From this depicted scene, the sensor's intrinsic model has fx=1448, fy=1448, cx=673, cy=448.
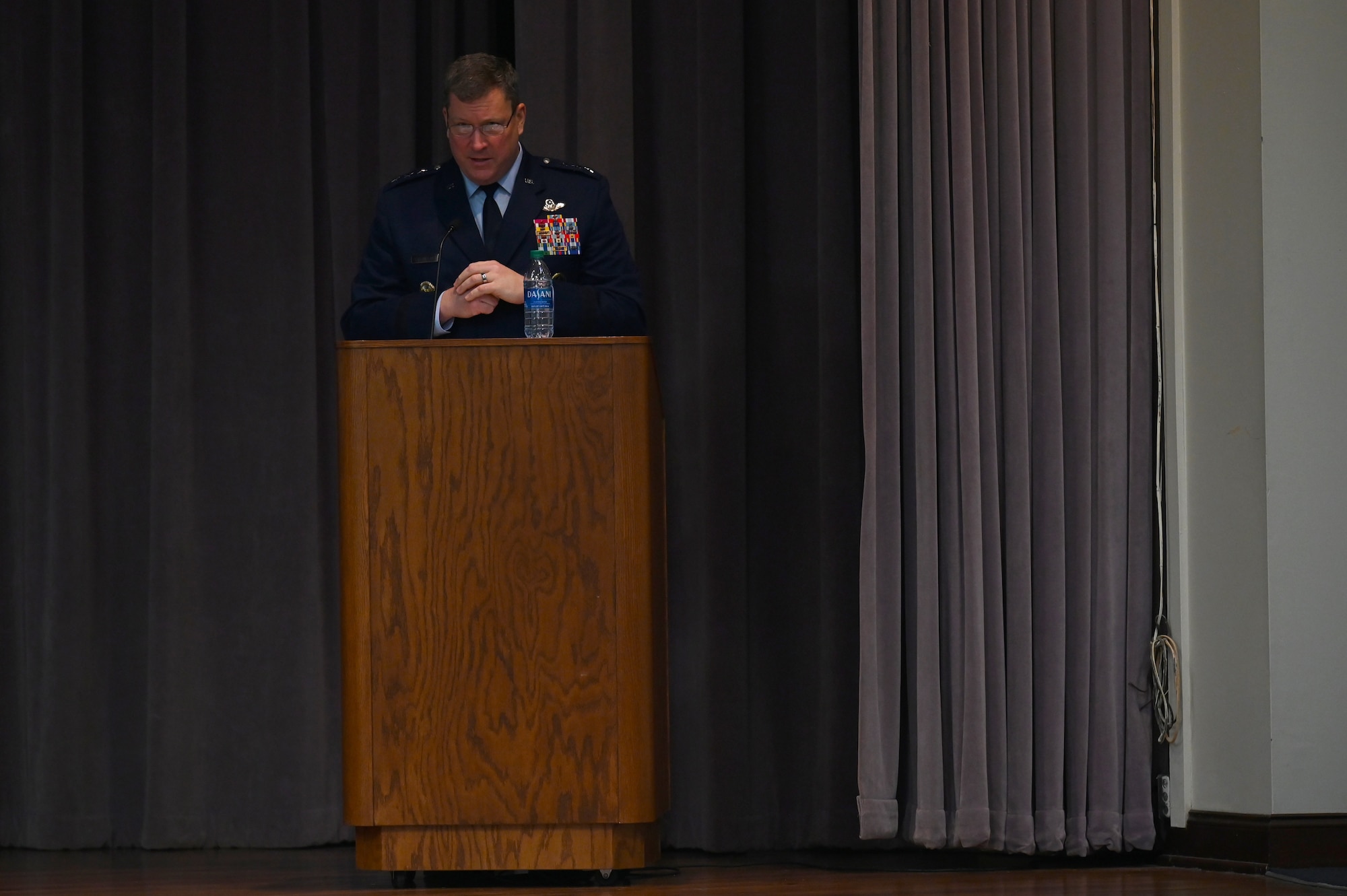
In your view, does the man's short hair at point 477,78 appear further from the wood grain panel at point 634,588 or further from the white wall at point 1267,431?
the white wall at point 1267,431

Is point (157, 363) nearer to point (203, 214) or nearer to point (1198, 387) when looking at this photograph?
point (203, 214)

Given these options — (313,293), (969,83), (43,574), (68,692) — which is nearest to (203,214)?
(313,293)

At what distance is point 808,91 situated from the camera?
3.63 metres

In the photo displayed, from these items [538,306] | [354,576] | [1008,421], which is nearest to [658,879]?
[354,576]

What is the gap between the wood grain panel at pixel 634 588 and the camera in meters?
2.54

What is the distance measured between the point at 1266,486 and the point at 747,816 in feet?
4.62

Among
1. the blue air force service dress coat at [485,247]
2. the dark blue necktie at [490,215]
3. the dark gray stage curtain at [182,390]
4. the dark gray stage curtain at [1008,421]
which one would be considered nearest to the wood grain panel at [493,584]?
the blue air force service dress coat at [485,247]

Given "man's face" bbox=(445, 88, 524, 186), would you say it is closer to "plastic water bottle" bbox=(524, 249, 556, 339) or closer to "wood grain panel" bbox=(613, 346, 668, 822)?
"plastic water bottle" bbox=(524, 249, 556, 339)

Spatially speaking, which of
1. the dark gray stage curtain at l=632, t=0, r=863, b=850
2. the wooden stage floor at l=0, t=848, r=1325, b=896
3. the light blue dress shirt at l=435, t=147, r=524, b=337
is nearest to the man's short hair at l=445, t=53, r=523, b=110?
the light blue dress shirt at l=435, t=147, r=524, b=337

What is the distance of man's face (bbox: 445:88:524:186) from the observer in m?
2.81

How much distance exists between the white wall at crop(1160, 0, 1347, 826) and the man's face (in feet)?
5.01

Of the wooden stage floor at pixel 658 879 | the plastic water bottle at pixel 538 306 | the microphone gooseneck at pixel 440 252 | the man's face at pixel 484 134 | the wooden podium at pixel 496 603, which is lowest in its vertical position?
the wooden stage floor at pixel 658 879

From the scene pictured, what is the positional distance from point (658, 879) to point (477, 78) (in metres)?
1.61

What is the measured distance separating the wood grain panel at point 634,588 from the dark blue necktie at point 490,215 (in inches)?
19.9
